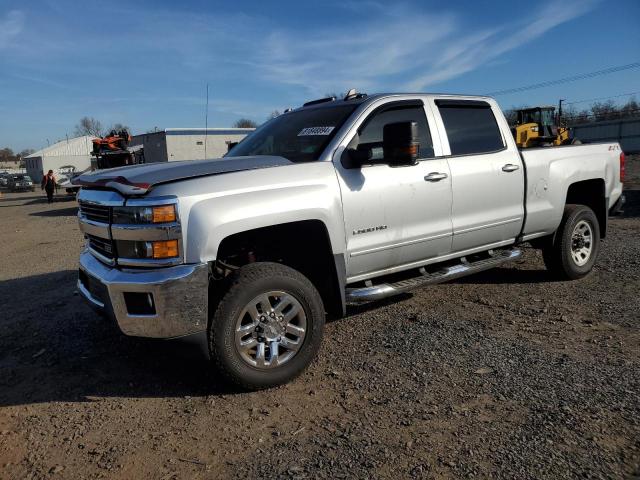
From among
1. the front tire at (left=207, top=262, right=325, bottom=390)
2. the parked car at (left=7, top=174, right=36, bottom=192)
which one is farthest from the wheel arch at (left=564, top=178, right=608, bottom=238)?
the parked car at (left=7, top=174, right=36, bottom=192)

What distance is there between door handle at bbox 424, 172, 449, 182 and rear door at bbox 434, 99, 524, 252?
15cm

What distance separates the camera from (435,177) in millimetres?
4320

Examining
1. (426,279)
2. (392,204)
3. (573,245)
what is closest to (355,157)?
(392,204)

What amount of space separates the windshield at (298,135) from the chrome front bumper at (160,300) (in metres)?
1.39

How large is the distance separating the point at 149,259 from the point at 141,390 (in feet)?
3.54

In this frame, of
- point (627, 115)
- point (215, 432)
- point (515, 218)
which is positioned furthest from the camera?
point (627, 115)

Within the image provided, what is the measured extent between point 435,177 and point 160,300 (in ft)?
8.17

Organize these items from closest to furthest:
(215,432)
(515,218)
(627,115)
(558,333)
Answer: (215,432) < (558,333) < (515,218) < (627,115)

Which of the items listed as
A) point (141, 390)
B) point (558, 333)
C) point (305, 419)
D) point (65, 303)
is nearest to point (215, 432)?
point (305, 419)

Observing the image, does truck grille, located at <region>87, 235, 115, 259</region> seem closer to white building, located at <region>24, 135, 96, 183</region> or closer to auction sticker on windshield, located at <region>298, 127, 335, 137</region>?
auction sticker on windshield, located at <region>298, 127, 335, 137</region>

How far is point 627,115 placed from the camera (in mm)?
44250

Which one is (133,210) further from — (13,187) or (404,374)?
(13,187)

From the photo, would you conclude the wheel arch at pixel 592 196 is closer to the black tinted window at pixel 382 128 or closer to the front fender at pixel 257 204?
the black tinted window at pixel 382 128

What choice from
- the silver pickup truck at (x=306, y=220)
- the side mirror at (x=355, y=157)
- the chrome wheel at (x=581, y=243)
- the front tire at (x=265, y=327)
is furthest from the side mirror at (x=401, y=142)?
the chrome wheel at (x=581, y=243)
